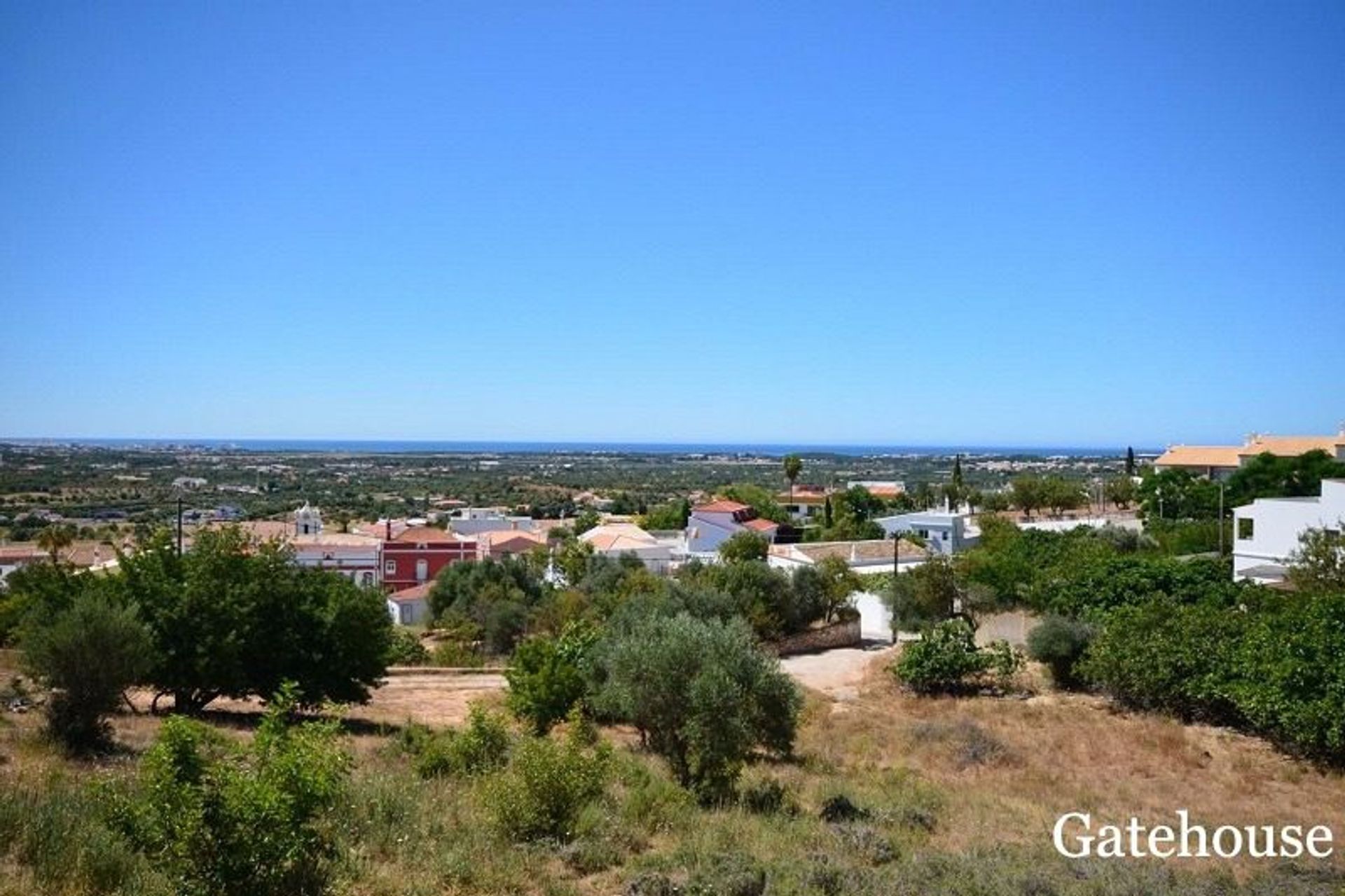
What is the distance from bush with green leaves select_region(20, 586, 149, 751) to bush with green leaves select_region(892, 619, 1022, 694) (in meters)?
18.8

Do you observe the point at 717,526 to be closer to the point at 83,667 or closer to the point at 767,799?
the point at 767,799

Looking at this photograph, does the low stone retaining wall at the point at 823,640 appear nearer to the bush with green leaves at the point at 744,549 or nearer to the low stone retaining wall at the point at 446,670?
the low stone retaining wall at the point at 446,670

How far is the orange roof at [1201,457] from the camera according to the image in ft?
299

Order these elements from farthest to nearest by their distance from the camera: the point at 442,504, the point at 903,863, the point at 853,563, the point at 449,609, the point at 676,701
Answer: the point at 442,504 < the point at 853,563 < the point at 449,609 < the point at 676,701 < the point at 903,863

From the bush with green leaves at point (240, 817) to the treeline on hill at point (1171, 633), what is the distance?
1822cm

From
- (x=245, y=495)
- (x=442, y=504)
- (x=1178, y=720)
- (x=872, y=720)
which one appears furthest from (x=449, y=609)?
(x=245, y=495)

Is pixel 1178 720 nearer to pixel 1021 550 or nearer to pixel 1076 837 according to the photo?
pixel 1076 837

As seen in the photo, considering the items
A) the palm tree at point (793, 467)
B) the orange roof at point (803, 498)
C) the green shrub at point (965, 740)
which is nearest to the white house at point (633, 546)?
the green shrub at point (965, 740)

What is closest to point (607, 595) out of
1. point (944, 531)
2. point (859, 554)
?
point (859, 554)

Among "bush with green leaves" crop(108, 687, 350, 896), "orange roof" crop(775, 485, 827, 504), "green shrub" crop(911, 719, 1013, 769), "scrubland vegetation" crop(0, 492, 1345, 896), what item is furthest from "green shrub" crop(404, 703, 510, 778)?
"orange roof" crop(775, 485, 827, 504)

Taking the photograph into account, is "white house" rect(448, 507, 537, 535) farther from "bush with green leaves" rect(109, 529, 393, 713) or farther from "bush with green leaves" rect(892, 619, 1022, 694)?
"bush with green leaves" rect(109, 529, 393, 713)

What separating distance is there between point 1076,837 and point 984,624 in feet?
77.0

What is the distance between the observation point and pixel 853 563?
5044 cm

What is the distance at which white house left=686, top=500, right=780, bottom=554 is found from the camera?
64750 mm
